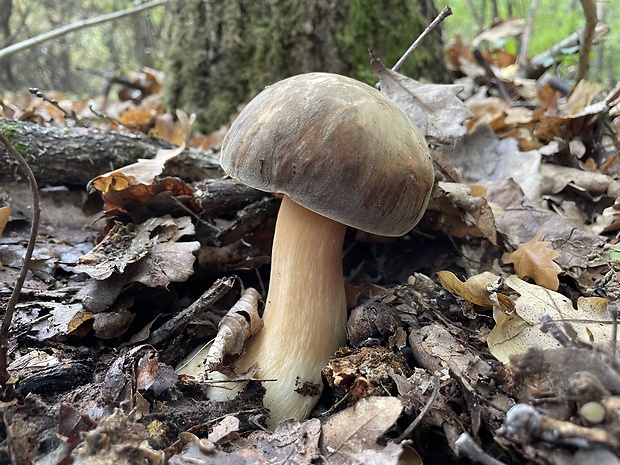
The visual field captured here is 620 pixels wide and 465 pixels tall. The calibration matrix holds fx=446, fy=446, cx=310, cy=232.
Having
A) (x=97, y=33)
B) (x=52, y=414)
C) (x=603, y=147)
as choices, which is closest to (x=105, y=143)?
(x=52, y=414)

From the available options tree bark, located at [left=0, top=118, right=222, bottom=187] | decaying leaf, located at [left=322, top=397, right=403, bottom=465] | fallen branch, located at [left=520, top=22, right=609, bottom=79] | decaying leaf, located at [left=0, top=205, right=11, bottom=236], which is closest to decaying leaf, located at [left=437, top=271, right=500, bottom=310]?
decaying leaf, located at [left=322, top=397, right=403, bottom=465]

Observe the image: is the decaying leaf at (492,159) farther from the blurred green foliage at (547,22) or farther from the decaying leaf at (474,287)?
the blurred green foliage at (547,22)

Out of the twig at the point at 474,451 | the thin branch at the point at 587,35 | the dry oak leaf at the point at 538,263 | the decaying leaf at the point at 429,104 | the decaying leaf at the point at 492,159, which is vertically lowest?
the twig at the point at 474,451

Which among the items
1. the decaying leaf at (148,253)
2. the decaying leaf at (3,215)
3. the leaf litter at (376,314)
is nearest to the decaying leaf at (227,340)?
the leaf litter at (376,314)

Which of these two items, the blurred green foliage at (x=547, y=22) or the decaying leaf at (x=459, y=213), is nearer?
the decaying leaf at (x=459, y=213)

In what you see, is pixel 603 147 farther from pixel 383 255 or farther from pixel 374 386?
pixel 374 386

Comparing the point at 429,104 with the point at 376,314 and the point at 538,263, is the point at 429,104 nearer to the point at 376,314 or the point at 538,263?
the point at 538,263
